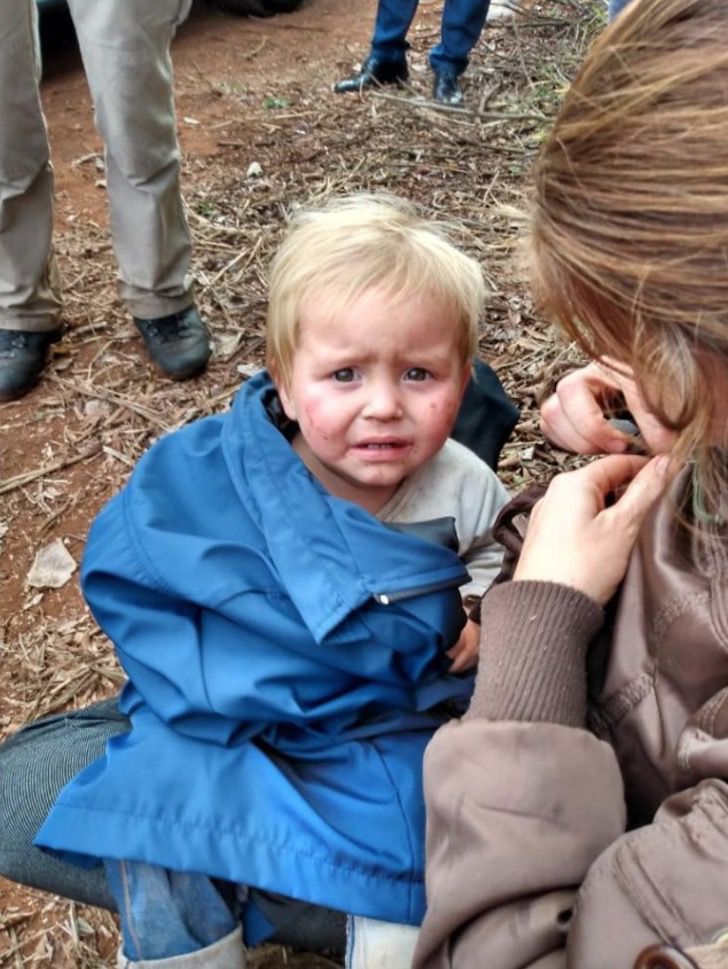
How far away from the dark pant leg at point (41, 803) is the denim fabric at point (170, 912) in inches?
7.2

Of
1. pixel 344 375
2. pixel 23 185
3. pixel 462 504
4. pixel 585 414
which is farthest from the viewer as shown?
pixel 23 185

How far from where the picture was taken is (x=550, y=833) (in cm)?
118

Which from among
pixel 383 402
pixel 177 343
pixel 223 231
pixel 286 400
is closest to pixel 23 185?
pixel 177 343

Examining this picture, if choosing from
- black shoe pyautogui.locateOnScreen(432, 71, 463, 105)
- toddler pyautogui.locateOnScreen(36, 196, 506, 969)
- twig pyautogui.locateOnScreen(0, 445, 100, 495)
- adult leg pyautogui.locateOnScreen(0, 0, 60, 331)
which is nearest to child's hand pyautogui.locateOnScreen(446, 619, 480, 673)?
toddler pyautogui.locateOnScreen(36, 196, 506, 969)

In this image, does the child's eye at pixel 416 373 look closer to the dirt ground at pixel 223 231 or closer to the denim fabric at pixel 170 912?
the dirt ground at pixel 223 231

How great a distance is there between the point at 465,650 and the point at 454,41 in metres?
4.77

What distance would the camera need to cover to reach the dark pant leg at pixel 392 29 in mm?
5789

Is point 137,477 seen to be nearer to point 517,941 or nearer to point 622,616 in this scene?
point 622,616

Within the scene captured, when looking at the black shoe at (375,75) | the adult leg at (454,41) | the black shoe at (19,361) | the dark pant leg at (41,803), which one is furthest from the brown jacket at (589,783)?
the black shoe at (375,75)

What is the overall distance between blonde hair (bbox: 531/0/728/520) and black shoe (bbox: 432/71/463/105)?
473 cm

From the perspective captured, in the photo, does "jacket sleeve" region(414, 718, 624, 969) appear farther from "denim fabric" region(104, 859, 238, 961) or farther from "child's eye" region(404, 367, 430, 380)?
"child's eye" region(404, 367, 430, 380)

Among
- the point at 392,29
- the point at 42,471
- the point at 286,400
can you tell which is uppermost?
the point at 286,400

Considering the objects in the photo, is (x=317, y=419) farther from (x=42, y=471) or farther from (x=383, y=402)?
(x=42, y=471)

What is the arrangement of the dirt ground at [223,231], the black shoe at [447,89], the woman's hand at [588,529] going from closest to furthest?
→ the woman's hand at [588,529]
the dirt ground at [223,231]
the black shoe at [447,89]
